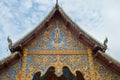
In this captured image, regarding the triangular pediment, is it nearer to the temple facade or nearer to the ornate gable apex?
the temple facade

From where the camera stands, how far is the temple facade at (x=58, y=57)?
11.2 metres

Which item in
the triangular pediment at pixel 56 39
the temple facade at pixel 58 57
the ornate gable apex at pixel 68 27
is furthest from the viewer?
the triangular pediment at pixel 56 39

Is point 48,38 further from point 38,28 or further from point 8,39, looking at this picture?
point 8,39

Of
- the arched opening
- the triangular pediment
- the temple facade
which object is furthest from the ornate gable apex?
the arched opening

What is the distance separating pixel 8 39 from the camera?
37.4 feet

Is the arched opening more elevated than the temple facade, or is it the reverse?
the temple facade

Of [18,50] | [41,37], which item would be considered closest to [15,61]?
[18,50]

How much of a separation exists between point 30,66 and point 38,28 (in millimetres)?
1740

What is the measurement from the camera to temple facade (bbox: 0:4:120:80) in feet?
36.6

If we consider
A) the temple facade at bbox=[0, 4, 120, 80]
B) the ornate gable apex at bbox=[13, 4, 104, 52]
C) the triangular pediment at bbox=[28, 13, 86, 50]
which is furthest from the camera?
the triangular pediment at bbox=[28, 13, 86, 50]

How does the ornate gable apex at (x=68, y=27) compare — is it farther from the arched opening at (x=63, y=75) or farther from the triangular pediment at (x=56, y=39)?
the arched opening at (x=63, y=75)

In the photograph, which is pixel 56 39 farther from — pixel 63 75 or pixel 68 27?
pixel 63 75

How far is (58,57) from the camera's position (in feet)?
37.8

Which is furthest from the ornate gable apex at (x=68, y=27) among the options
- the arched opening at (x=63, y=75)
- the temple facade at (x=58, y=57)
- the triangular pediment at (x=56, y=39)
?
the arched opening at (x=63, y=75)
